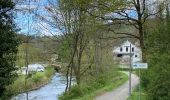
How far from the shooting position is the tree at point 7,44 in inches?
1005

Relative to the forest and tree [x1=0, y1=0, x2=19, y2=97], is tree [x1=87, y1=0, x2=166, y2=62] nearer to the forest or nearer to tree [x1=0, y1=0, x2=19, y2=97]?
the forest

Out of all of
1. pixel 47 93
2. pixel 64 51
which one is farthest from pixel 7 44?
pixel 47 93

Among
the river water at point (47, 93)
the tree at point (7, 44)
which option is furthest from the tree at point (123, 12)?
the river water at point (47, 93)

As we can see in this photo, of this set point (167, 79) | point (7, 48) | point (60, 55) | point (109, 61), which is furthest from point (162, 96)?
point (109, 61)

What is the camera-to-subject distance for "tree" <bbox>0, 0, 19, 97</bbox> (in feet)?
83.7

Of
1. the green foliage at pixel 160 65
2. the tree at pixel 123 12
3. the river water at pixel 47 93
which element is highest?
the tree at pixel 123 12

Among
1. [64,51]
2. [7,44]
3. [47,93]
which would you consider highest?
[64,51]

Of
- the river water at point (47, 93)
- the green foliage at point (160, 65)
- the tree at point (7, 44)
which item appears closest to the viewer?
the green foliage at point (160, 65)

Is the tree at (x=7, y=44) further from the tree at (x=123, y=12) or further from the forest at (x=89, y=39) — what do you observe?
the tree at (x=123, y=12)

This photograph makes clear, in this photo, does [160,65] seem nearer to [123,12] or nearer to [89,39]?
[123,12]

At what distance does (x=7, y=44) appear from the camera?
25750 millimetres

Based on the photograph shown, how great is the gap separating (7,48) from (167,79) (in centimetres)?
1003

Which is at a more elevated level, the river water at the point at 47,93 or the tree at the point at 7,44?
the tree at the point at 7,44

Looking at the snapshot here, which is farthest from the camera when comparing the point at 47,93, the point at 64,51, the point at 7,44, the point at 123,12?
the point at 47,93
